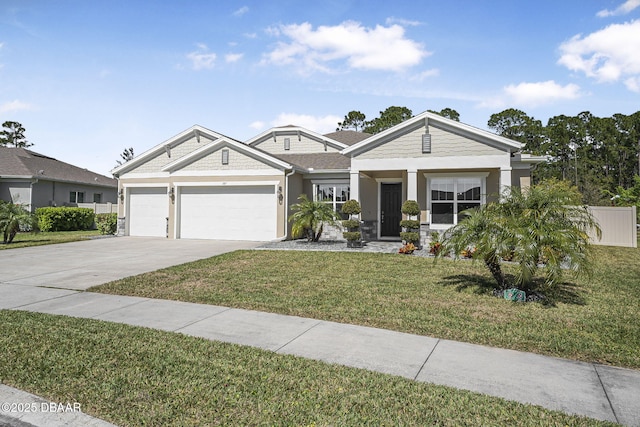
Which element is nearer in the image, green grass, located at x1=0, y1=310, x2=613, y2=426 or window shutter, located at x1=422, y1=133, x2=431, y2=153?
green grass, located at x1=0, y1=310, x2=613, y2=426

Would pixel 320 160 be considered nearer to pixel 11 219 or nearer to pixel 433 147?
pixel 433 147

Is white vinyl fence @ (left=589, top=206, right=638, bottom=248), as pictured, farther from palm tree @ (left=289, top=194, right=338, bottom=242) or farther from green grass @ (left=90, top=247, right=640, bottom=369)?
palm tree @ (left=289, top=194, right=338, bottom=242)

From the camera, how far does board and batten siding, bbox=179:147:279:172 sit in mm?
17234

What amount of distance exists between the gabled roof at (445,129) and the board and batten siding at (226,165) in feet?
14.2

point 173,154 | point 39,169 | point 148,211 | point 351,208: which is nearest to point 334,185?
point 351,208

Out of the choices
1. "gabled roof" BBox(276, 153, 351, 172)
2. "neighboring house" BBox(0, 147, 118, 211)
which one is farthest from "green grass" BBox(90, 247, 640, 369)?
"neighboring house" BBox(0, 147, 118, 211)

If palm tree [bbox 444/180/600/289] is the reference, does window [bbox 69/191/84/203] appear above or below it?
above

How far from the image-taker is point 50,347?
446cm

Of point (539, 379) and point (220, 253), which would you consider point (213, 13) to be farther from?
point (539, 379)

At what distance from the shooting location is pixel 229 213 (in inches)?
700

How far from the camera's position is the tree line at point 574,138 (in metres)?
41.1

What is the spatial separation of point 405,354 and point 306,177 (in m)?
14.4

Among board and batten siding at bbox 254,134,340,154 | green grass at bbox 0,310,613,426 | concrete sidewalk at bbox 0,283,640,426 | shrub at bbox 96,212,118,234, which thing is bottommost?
concrete sidewalk at bbox 0,283,640,426

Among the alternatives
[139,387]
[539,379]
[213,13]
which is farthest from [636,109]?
[139,387]
